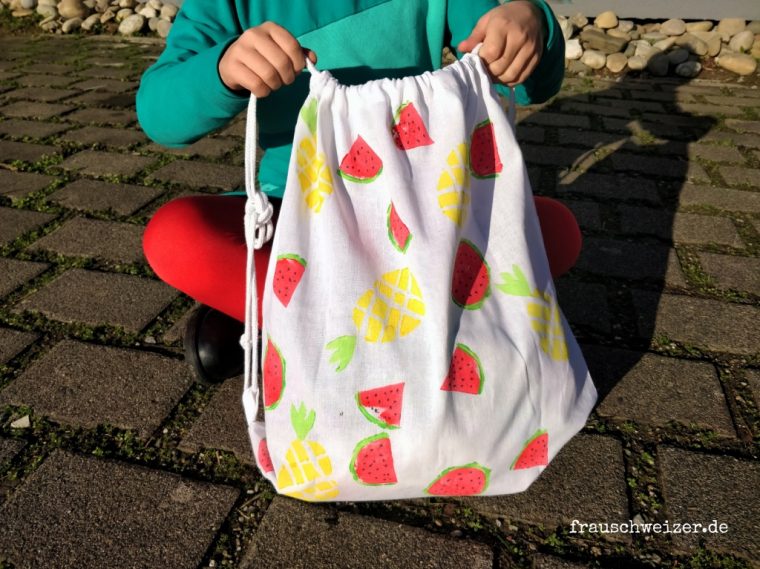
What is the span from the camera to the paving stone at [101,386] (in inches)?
59.6

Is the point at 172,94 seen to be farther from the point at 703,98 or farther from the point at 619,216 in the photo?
the point at 703,98

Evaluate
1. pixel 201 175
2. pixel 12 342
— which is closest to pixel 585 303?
pixel 12 342

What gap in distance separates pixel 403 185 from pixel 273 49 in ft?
1.13

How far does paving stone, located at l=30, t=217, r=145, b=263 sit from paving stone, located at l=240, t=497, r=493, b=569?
1.32 metres

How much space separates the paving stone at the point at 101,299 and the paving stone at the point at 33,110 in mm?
2228

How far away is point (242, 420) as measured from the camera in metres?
1.52

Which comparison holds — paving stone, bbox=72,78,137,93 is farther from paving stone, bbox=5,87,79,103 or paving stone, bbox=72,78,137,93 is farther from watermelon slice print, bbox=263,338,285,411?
watermelon slice print, bbox=263,338,285,411

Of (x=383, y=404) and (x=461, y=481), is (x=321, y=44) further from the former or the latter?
(x=461, y=481)

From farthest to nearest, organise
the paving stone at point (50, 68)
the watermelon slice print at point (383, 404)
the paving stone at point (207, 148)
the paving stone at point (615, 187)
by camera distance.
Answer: the paving stone at point (50, 68), the paving stone at point (207, 148), the paving stone at point (615, 187), the watermelon slice print at point (383, 404)

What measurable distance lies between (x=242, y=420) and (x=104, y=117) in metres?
3.04

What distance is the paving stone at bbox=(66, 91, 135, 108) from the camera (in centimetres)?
410

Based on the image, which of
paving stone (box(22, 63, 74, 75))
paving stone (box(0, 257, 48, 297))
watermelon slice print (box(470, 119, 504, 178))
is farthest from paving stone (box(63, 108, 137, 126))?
watermelon slice print (box(470, 119, 504, 178))

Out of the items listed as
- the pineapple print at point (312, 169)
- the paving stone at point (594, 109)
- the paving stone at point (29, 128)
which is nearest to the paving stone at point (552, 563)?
the pineapple print at point (312, 169)

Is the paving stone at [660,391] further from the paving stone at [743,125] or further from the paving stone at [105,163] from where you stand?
the paving stone at [743,125]
